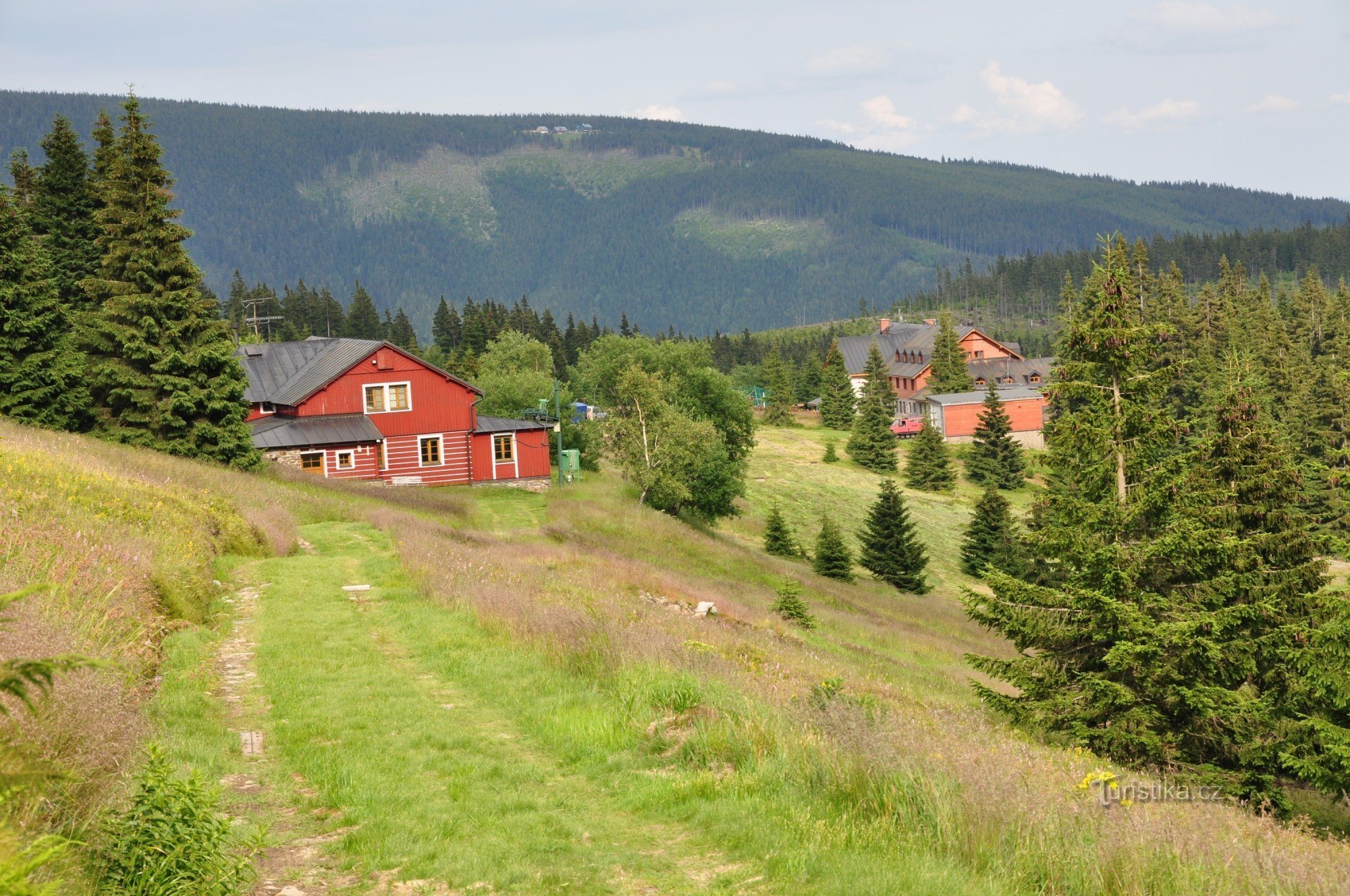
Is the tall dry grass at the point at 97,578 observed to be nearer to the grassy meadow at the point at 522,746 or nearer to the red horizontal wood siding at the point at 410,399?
the grassy meadow at the point at 522,746

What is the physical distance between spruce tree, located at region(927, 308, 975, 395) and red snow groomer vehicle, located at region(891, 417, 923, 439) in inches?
149

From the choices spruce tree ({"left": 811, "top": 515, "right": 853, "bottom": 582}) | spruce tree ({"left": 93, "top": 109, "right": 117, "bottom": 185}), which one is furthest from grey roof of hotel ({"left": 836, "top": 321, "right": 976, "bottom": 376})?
spruce tree ({"left": 93, "top": 109, "right": 117, "bottom": 185})

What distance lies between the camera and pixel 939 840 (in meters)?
7.49

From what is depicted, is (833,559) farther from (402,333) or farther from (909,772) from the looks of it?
(402,333)

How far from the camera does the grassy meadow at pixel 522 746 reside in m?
7.16

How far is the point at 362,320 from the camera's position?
140250 mm

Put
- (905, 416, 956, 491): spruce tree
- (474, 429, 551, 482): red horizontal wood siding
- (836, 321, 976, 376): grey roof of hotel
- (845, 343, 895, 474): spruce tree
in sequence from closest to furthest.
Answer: (474, 429, 551, 482): red horizontal wood siding < (905, 416, 956, 491): spruce tree < (845, 343, 895, 474): spruce tree < (836, 321, 976, 376): grey roof of hotel

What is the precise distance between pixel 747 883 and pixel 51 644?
213 inches

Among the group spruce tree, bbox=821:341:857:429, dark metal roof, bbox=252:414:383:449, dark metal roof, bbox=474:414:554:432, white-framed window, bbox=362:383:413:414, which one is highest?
A: white-framed window, bbox=362:383:413:414

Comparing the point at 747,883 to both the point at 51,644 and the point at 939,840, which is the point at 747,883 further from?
the point at 51,644

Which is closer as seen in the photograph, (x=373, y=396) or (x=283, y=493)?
(x=283, y=493)

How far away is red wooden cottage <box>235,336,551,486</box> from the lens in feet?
172

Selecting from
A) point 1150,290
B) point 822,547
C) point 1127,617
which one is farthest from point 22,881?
point 1150,290

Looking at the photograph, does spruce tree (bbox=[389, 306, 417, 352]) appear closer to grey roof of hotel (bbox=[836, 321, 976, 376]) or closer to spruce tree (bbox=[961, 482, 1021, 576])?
grey roof of hotel (bbox=[836, 321, 976, 376])
